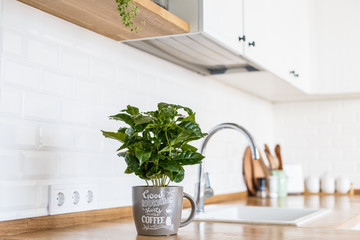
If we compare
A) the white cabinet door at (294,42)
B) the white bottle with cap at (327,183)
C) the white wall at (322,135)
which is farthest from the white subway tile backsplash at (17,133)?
the white wall at (322,135)

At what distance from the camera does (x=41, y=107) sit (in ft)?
4.91

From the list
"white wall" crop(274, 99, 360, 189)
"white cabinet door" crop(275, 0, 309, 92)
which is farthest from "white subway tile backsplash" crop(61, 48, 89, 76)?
→ "white wall" crop(274, 99, 360, 189)

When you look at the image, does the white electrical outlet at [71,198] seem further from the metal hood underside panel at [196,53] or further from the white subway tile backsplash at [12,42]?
the metal hood underside panel at [196,53]

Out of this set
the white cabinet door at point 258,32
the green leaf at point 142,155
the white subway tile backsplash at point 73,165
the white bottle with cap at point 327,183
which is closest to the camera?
the green leaf at point 142,155

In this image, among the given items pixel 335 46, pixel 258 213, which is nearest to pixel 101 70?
pixel 258 213

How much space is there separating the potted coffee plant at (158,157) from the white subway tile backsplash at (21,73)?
31 cm

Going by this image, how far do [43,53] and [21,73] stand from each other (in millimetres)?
118

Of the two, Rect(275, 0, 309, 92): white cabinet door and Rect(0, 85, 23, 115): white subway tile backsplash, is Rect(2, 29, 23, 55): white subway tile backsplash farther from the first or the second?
Rect(275, 0, 309, 92): white cabinet door

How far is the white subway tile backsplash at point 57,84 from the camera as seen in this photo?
152 centimetres

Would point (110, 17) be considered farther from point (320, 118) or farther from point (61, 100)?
point (320, 118)

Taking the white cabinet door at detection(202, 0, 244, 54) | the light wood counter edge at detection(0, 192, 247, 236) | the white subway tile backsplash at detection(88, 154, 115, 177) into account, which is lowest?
the light wood counter edge at detection(0, 192, 247, 236)

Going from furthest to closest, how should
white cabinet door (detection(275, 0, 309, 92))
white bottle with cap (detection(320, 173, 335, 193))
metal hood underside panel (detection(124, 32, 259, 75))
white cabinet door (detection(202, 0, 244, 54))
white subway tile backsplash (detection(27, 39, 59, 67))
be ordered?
1. white bottle with cap (detection(320, 173, 335, 193))
2. white cabinet door (detection(275, 0, 309, 92))
3. metal hood underside panel (detection(124, 32, 259, 75))
4. white cabinet door (detection(202, 0, 244, 54))
5. white subway tile backsplash (detection(27, 39, 59, 67))

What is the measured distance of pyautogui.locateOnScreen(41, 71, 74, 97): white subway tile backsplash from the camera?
1521 mm

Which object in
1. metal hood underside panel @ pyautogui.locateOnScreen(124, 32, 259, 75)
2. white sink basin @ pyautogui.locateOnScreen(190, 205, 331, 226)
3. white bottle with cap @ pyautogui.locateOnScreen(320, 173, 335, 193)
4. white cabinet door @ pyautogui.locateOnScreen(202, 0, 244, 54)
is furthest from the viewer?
white bottle with cap @ pyautogui.locateOnScreen(320, 173, 335, 193)
